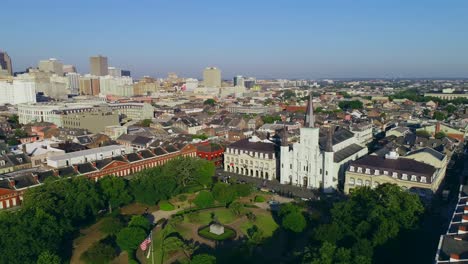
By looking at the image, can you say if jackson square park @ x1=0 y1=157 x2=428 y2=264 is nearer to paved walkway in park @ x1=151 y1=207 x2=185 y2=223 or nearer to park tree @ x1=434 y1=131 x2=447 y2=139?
paved walkway in park @ x1=151 y1=207 x2=185 y2=223

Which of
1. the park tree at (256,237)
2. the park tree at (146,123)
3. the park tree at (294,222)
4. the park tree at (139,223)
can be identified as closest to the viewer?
the park tree at (256,237)

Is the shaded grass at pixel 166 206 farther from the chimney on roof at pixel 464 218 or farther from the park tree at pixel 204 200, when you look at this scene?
the chimney on roof at pixel 464 218

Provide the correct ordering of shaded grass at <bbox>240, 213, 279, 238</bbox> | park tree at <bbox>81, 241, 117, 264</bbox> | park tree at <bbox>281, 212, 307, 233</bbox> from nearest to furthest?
park tree at <bbox>81, 241, 117, 264</bbox>, park tree at <bbox>281, 212, 307, 233</bbox>, shaded grass at <bbox>240, 213, 279, 238</bbox>

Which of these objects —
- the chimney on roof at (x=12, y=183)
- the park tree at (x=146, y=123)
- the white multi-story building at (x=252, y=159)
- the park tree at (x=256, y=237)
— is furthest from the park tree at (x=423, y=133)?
the chimney on roof at (x=12, y=183)

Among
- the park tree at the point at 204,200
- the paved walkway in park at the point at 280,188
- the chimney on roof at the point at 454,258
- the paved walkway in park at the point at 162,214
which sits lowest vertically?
the paved walkway in park at the point at 162,214

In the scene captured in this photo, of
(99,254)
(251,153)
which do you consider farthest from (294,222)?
(251,153)

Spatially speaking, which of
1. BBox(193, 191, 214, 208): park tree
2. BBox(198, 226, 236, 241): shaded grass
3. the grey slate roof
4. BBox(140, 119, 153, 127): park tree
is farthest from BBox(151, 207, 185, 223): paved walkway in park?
BBox(140, 119, 153, 127): park tree

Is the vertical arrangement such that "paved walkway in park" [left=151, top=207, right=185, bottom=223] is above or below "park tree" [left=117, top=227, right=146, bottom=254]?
below

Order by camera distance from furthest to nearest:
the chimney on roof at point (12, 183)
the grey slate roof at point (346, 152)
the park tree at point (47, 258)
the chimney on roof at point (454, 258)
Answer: the grey slate roof at point (346, 152) < the chimney on roof at point (12, 183) < the park tree at point (47, 258) < the chimney on roof at point (454, 258)
